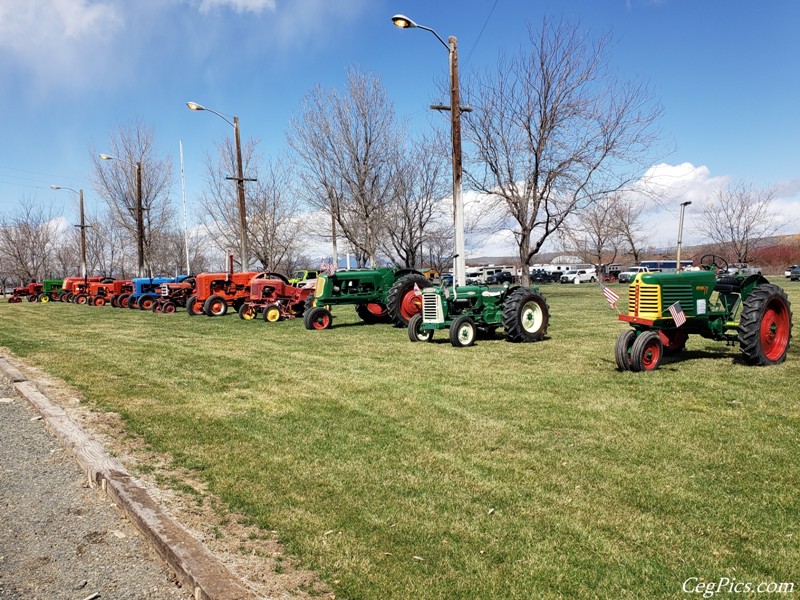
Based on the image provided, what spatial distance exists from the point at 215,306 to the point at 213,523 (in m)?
16.1

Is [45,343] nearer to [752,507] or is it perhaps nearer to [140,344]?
[140,344]

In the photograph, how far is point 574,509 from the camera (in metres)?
3.57

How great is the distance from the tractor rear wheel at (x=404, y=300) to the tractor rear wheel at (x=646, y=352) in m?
6.71

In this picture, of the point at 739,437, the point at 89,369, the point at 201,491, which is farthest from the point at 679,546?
the point at 89,369

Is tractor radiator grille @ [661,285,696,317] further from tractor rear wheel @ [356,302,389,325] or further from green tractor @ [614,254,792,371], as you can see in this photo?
tractor rear wheel @ [356,302,389,325]

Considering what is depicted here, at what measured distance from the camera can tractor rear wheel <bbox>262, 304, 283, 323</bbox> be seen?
1652 centimetres

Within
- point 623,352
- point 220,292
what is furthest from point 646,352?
point 220,292

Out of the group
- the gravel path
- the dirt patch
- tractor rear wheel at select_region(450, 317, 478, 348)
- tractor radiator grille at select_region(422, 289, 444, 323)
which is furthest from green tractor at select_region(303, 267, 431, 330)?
the gravel path

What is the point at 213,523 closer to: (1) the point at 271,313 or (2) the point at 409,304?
(2) the point at 409,304

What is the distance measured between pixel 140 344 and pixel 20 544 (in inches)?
341

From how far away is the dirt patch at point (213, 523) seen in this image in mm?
2857

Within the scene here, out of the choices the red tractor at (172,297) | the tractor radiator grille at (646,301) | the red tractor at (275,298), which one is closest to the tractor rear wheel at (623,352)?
the tractor radiator grille at (646,301)

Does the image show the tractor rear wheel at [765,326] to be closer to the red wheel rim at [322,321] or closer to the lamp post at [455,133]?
the lamp post at [455,133]

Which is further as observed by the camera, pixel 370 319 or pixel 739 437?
pixel 370 319
